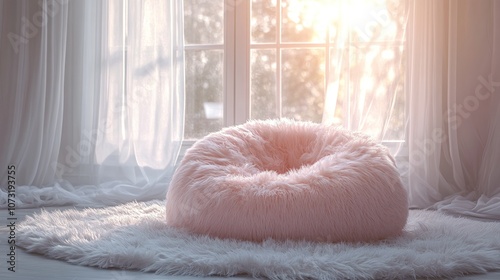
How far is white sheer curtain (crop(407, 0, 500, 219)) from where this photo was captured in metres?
3.32

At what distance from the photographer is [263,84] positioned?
3.76 meters

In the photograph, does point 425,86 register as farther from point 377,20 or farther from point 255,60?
point 255,60

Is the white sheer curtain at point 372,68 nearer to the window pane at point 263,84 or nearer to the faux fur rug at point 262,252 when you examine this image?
the window pane at point 263,84

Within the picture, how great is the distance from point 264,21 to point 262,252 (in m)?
2.10

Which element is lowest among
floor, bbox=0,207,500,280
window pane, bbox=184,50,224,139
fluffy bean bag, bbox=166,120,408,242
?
floor, bbox=0,207,500,280

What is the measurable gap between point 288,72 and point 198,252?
6.47 ft

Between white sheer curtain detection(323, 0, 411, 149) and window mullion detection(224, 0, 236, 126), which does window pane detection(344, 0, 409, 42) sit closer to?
white sheer curtain detection(323, 0, 411, 149)

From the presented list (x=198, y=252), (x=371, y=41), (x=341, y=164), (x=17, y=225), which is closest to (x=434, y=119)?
(x=371, y=41)

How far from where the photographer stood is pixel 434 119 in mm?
3350

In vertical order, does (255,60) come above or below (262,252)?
above

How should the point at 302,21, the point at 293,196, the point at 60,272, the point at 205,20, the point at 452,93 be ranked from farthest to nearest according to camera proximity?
1. the point at 205,20
2. the point at 302,21
3. the point at 452,93
4. the point at 293,196
5. the point at 60,272

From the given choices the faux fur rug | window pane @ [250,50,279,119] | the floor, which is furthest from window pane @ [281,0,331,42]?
the floor

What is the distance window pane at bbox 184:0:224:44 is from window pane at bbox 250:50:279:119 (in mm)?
247

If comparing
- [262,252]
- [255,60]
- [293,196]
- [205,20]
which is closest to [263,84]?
[255,60]
